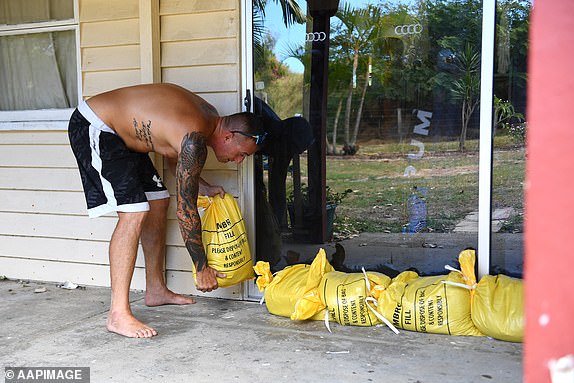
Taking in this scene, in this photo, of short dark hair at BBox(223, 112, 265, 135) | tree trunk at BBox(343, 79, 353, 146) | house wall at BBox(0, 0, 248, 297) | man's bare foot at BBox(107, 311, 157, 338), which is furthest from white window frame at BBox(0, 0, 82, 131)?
tree trunk at BBox(343, 79, 353, 146)

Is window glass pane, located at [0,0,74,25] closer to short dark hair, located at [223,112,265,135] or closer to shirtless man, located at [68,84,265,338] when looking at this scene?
shirtless man, located at [68,84,265,338]

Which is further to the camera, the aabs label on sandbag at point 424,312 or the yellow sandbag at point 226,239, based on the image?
the yellow sandbag at point 226,239

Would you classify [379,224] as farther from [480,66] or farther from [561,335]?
[561,335]

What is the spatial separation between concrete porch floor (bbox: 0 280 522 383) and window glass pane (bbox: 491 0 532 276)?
53 cm

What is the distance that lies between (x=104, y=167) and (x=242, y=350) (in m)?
1.13

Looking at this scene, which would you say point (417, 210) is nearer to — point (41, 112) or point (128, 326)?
point (128, 326)

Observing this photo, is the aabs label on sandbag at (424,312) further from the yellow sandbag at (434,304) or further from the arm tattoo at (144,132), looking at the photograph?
the arm tattoo at (144,132)

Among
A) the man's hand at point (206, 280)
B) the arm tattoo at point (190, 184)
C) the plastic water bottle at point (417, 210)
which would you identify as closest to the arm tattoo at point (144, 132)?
the arm tattoo at point (190, 184)

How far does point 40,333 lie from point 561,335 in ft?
8.84

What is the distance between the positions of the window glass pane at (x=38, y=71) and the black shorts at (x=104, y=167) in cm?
107

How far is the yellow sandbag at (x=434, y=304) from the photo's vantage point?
2.81 metres

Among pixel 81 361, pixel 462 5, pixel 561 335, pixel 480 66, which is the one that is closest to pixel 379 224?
pixel 480 66

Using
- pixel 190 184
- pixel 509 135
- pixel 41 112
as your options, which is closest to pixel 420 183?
pixel 509 135

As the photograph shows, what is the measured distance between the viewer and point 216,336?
295 cm
